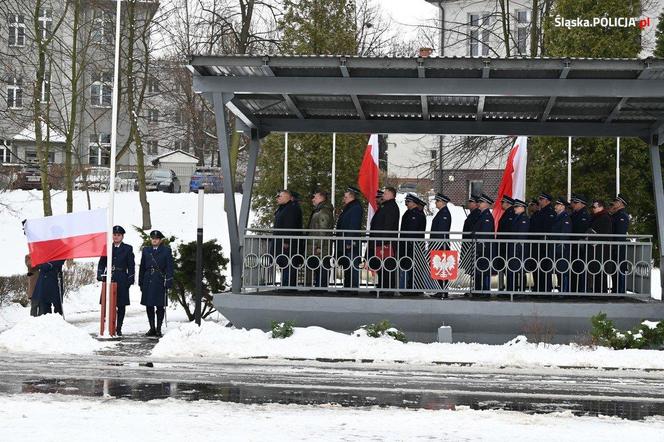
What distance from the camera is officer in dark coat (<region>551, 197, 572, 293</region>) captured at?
1741cm

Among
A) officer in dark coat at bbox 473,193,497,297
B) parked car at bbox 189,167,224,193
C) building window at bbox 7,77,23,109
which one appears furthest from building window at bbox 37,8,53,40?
officer in dark coat at bbox 473,193,497,297

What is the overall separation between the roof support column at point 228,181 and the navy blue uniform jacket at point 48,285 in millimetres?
3364

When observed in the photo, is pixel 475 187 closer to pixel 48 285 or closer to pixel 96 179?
pixel 96 179

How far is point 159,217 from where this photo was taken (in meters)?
45.9

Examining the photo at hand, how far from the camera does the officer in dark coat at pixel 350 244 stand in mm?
17844

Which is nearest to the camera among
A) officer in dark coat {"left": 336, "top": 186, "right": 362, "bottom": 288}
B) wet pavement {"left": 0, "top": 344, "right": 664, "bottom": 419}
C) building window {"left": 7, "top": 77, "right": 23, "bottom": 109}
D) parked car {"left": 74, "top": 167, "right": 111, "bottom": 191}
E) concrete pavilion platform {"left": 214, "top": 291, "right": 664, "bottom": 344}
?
wet pavement {"left": 0, "top": 344, "right": 664, "bottom": 419}

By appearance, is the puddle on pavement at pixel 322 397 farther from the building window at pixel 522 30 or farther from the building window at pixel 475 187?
the building window at pixel 475 187

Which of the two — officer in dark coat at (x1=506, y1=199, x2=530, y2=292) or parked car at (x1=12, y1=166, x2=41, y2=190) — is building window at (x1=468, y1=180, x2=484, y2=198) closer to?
parked car at (x1=12, y1=166, x2=41, y2=190)

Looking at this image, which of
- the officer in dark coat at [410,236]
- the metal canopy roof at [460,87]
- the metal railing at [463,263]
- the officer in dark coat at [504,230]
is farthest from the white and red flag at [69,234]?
the officer in dark coat at [504,230]

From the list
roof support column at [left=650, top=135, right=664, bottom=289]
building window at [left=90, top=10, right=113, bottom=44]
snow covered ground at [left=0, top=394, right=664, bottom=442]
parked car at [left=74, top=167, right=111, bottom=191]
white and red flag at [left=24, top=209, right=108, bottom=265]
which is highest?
building window at [left=90, top=10, right=113, bottom=44]

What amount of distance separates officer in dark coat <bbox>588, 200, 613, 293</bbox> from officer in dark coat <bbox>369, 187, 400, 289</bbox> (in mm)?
3104

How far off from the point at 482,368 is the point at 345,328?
10.2 ft

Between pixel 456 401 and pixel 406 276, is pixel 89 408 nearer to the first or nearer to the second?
pixel 456 401

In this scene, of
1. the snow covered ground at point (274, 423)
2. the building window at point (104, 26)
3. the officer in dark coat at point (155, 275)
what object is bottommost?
the snow covered ground at point (274, 423)
